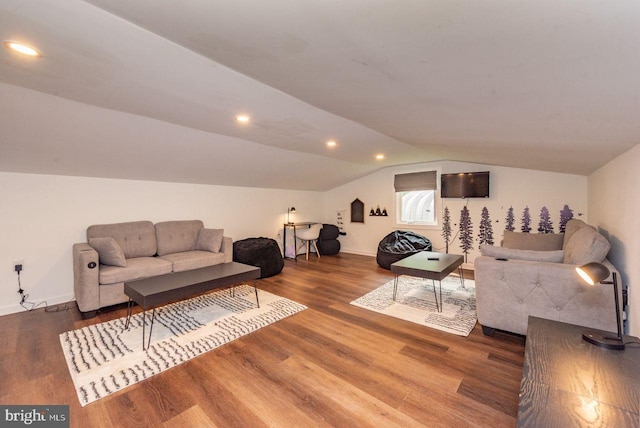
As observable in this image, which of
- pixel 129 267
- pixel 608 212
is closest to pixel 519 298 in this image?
pixel 608 212

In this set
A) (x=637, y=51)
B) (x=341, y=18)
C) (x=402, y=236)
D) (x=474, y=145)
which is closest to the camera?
(x=637, y=51)

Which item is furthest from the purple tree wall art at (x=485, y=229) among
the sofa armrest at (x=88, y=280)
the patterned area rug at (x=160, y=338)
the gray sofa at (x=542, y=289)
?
the sofa armrest at (x=88, y=280)

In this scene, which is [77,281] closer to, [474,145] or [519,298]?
[519,298]

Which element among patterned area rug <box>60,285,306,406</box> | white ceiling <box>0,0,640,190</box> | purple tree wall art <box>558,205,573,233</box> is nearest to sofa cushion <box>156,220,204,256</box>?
patterned area rug <box>60,285,306,406</box>

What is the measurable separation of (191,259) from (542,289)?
13.0ft

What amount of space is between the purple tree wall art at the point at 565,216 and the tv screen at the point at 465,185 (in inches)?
42.5

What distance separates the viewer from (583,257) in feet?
7.22

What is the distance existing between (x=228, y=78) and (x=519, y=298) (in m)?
2.95

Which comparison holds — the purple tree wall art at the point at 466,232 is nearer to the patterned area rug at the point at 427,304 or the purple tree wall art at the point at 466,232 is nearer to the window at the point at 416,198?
Result: the window at the point at 416,198

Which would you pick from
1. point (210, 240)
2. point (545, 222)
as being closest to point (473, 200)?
point (545, 222)

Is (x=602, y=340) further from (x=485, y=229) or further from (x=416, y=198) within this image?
(x=416, y=198)

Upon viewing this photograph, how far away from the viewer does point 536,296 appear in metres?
2.32

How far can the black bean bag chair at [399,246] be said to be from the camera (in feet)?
16.7

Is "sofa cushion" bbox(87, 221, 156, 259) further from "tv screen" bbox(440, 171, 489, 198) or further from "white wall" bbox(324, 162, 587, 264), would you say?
"tv screen" bbox(440, 171, 489, 198)
